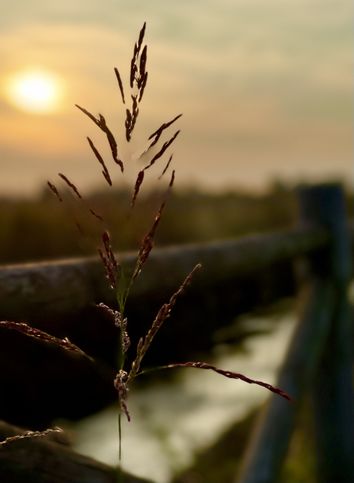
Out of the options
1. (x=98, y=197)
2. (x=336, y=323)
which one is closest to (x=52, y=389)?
(x=336, y=323)

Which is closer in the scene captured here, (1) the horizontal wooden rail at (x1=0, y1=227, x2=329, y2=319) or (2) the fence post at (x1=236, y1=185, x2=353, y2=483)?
(1) the horizontal wooden rail at (x1=0, y1=227, x2=329, y2=319)

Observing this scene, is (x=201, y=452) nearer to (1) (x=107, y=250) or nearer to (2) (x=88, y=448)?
(2) (x=88, y=448)

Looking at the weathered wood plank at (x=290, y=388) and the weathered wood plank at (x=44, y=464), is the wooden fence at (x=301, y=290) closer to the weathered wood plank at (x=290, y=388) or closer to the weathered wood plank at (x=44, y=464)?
the weathered wood plank at (x=290, y=388)

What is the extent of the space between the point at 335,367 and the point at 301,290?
0.30 metres

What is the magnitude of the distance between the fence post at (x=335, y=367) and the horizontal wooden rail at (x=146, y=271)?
0.17m

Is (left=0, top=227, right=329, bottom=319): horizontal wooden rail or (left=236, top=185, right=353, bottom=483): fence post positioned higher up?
(left=0, top=227, right=329, bottom=319): horizontal wooden rail

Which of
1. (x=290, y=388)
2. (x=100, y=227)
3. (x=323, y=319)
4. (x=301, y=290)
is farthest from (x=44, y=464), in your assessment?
(x=301, y=290)

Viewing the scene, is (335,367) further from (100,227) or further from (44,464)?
(100,227)

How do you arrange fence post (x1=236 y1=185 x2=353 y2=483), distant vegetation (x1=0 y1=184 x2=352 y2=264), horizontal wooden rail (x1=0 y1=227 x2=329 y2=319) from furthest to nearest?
fence post (x1=236 y1=185 x2=353 y2=483) < horizontal wooden rail (x1=0 y1=227 x2=329 y2=319) < distant vegetation (x1=0 y1=184 x2=352 y2=264)

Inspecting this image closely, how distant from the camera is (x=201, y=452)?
4.97 meters

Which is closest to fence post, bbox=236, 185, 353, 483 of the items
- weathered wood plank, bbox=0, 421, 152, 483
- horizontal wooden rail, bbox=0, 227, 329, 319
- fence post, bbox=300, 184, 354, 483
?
fence post, bbox=300, 184, 354, 483

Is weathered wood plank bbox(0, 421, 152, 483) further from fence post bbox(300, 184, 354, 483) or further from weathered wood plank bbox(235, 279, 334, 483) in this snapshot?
fence post bbox(300, 184, 354, 483)

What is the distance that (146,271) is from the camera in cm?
156

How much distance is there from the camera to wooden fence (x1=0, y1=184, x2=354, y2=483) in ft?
4.10
